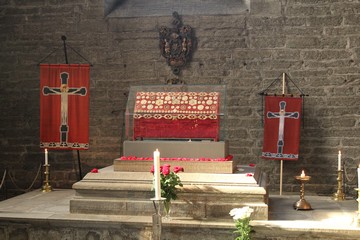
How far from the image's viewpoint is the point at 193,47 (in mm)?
7785

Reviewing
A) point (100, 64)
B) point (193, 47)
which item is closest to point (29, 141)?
point (100, 64)

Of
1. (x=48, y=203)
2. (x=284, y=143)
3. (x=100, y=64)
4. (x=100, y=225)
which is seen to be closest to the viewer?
(x=100, y=225)

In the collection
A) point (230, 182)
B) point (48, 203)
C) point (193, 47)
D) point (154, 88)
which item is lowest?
point (48, 203)

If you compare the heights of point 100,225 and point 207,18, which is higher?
point 207,18

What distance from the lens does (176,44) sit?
7.79 meters

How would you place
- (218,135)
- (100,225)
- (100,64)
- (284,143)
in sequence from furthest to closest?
(100,64), (284,143), (218,135), (100,225)

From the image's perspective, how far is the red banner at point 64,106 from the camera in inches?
300

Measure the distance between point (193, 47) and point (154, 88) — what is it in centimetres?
194

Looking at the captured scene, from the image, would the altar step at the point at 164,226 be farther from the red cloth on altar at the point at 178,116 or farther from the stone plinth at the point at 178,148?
the red cloth on altar at the point at 178,116

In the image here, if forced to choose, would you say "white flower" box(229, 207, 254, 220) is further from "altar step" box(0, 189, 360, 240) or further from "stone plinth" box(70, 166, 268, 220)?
"stone plinth" box(70, 166, 268, 220)

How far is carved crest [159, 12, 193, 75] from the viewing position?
7.75m

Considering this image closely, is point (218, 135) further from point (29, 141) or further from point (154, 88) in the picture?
point (29, 141)

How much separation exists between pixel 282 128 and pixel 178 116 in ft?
7.32

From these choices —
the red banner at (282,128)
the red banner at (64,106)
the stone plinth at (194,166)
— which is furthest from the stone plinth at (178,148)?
the red banner at (64,106)
